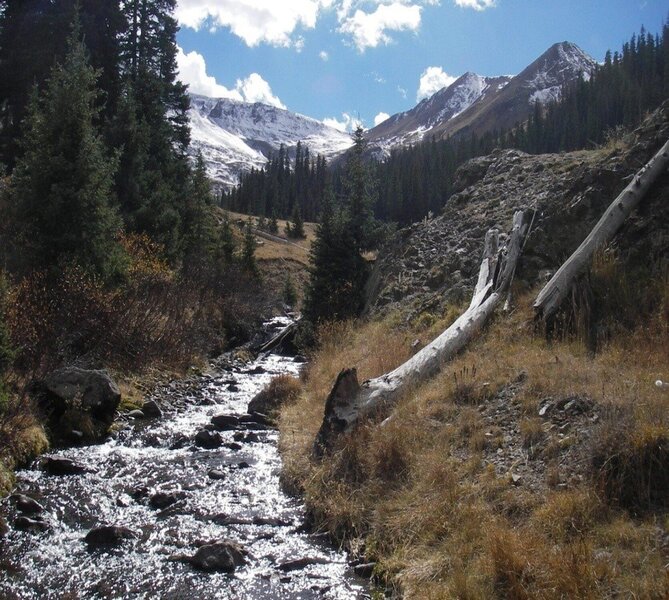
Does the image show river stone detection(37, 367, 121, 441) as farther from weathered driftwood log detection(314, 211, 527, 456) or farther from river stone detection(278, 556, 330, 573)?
river stone detection(278, 556, 330, 573)

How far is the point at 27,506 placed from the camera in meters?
8.05

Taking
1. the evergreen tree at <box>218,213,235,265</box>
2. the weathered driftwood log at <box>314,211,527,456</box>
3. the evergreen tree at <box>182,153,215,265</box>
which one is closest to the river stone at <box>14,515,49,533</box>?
the weathered driftwood log at <box>314,211,527,456</box>

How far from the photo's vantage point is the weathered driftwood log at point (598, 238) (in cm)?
949

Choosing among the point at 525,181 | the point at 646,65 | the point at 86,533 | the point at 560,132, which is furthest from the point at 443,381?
the point at 646,65

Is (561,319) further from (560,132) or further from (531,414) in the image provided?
(560,132)

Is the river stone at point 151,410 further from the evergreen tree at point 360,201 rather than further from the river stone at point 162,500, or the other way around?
the evergreen tree at point 360,201

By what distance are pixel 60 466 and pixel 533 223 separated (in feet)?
37.5

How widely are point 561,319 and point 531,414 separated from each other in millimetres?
2822

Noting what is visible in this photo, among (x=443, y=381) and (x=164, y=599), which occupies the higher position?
(x=443, y=381)

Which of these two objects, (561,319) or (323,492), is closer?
(323,492)

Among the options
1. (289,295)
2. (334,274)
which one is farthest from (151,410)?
(289,295)

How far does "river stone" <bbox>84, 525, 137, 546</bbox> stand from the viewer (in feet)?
23.8

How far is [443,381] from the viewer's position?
9.18 meters

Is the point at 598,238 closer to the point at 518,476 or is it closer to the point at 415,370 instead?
the point at 415,370
